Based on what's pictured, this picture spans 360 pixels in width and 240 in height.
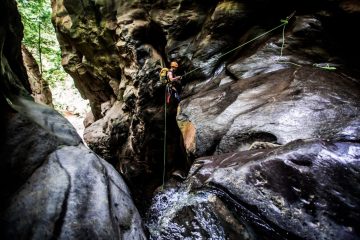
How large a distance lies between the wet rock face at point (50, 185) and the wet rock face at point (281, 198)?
973 mm

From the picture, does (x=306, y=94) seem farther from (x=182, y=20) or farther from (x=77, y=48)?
(x=77, y=48)

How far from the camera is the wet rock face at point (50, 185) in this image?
13.7ft

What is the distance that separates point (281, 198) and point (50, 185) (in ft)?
11.4

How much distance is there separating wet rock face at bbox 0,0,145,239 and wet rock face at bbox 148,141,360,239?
97 centimetres

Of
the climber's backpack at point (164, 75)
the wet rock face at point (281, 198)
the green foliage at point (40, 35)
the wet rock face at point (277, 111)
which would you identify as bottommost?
the wet rock face at point (281, 198)

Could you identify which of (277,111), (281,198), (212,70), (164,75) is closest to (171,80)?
(164,75)

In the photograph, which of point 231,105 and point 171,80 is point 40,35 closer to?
point 171,80

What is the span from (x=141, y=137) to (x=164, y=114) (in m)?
1.17

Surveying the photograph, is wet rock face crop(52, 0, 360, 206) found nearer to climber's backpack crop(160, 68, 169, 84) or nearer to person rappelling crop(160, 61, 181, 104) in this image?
person rappelling crop(160, 61, 181, 104)

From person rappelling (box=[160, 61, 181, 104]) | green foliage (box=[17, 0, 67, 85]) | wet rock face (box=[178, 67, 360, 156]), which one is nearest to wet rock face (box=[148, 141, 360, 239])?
wet rock face (box=[178, 67, 360, 156])

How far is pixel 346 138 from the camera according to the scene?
174 inches

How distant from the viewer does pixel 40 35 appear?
1822 cm

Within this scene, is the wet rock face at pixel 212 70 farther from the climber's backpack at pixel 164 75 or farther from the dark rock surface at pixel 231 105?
the climber's backpack at pixel 164 75

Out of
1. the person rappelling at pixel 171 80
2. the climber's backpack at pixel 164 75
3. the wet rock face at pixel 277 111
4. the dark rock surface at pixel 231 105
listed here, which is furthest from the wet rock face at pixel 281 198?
the climber's backpack at pixel 164 75
